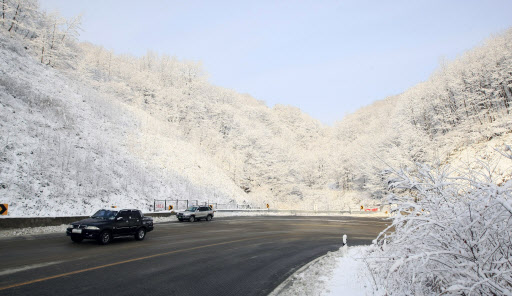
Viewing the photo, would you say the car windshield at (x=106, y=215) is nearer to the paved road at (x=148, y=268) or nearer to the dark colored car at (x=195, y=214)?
the paved road at (x=148, y=268)

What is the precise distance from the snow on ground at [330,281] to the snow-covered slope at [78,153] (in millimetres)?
19081

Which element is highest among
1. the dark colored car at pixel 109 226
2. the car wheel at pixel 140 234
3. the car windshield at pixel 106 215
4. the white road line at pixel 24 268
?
the car windshield at pixel 106 215

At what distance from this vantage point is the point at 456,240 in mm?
3061

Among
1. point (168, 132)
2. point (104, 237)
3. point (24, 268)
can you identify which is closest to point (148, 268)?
point (24, 268)

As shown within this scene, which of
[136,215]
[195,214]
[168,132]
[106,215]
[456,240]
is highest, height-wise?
[168,132]

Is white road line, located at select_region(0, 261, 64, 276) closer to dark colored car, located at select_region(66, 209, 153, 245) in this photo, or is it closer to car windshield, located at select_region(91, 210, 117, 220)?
dark colored car, located at select_region(66, 209, 153, 245)

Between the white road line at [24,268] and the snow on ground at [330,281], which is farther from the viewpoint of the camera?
the white road line at [24,268]

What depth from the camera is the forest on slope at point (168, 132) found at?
24767 millimetres

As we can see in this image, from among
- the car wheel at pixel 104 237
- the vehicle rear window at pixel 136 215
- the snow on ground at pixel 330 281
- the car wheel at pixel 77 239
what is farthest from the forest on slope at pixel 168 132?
the car wheel at pixel 104 237

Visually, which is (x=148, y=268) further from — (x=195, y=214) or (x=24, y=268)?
(x=195, y=214)

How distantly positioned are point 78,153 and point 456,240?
1249 inches

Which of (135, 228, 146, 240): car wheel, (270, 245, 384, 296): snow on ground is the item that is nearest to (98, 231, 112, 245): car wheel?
(135, 228, 146, 240): car wheel

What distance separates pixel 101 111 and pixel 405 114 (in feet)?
192

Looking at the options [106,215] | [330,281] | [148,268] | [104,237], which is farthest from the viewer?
[106,215]
